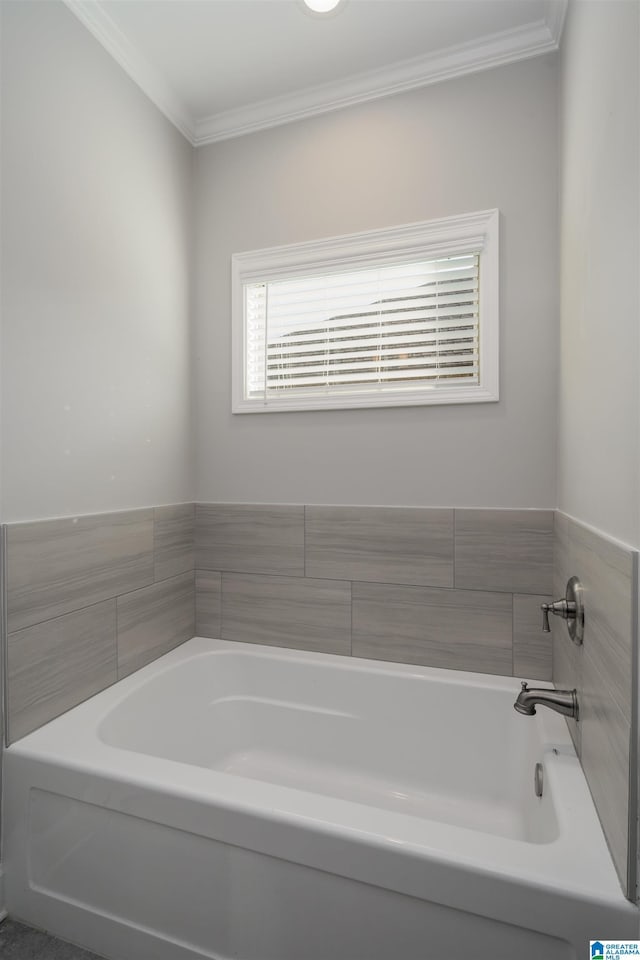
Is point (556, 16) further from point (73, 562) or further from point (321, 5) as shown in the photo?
point (73, 562)

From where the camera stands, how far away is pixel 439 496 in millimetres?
1955

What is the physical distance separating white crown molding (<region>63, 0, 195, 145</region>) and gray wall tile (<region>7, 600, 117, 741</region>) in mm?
1979

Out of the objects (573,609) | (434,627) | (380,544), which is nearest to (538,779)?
(573,609)

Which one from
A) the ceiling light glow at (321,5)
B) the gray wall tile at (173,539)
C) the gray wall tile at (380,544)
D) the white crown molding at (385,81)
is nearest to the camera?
the ceiling light glow at (321,5)

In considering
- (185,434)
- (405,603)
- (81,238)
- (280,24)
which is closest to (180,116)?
(280,24)

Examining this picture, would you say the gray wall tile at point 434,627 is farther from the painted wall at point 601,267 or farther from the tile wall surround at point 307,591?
the painted wall at point 601,267

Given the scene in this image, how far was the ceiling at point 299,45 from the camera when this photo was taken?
1.70 meters

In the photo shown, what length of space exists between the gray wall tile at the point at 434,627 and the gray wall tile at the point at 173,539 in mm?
790

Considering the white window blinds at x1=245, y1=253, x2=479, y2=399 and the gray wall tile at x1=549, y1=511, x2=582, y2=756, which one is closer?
the gray wall tile at x1=549, y1=511, x2=582, y2=756

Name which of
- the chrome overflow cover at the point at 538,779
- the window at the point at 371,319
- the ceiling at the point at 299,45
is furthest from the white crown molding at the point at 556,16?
the chrome overflow cover at the point at 538,779

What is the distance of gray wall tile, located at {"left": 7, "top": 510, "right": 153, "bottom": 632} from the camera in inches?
55.8

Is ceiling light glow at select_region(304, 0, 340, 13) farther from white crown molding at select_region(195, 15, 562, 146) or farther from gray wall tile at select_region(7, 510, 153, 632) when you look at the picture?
gray wall tile at select_region(7, 510, 153, 632)

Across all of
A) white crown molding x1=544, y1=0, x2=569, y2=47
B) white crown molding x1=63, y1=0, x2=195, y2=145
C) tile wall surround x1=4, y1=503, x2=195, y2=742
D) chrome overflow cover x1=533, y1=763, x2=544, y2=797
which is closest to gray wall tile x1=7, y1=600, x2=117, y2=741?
tile wall surround x1=4, y1=503, x2=195, y2=742

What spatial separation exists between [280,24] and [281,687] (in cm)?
248
